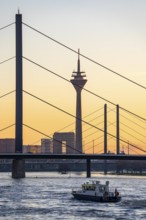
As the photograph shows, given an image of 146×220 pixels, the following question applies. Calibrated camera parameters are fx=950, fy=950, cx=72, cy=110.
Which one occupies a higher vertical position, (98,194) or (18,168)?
(18,168)

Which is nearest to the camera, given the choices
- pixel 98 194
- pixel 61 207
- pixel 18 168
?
pixel 61 207

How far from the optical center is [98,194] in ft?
311

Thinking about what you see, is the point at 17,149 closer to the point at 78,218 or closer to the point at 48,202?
the point at 48,202

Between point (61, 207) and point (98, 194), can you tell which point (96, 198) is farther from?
point (61, 207)

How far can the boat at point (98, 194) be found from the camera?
93062 mm

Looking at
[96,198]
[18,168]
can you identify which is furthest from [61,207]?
[18,168]

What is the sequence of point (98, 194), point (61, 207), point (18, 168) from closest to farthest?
1. point (61, 207)
2. point (98, 194)
3. point (18, 168)

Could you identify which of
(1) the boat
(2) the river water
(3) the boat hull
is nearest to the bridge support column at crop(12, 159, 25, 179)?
(2) the river water

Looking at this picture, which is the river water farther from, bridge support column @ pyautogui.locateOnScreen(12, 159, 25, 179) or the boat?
bridge support column @ pyautogui.locateOnScreen(12, 159, 25, 179)

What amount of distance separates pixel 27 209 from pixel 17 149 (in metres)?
40.1

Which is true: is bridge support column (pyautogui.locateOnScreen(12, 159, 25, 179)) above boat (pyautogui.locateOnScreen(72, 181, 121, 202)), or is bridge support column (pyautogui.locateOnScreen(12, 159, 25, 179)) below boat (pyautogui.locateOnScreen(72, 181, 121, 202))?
above

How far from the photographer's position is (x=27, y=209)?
80.8 metres

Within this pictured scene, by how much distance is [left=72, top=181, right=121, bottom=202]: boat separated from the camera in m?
93.1

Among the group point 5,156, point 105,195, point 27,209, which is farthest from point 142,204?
point 5,156
